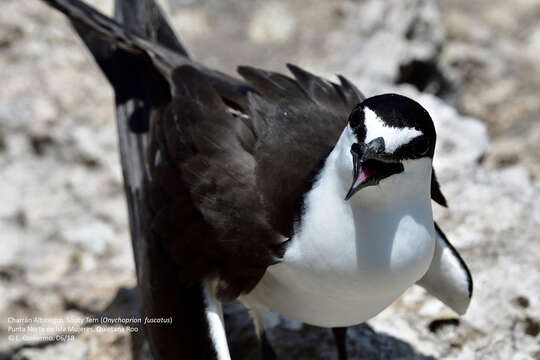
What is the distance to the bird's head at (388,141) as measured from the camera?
95.7 inches

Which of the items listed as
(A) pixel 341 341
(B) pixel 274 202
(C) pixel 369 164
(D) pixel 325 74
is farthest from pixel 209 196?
(D) pixel 325 74

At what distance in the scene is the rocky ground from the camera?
3.64 m

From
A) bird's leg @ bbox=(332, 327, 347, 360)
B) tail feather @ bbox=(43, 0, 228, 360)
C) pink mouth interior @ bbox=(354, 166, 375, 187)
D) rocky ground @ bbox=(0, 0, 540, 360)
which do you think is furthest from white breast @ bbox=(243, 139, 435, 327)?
rocky ground @ bbox=(0, 0, 540, 360)

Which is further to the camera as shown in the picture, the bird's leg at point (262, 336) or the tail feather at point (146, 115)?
the bird's leg at point (262, 336)

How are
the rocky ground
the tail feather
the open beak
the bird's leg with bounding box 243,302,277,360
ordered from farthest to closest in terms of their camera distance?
the rocky ground, the bird's leg with bounding box 243,302,277,360, the tail feather, the open beak

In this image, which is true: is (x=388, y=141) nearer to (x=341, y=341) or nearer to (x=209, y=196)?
(x=209, y=196)

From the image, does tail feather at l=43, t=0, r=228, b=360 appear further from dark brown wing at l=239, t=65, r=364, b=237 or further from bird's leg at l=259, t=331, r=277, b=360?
bird's leg at l=259, t=331, r=277, b=360

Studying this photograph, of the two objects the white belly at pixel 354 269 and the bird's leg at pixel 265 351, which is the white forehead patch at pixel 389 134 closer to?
the white belly at pixel 354 269

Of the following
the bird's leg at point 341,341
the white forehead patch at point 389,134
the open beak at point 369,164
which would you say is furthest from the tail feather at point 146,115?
the white forehead patch at point 389,134

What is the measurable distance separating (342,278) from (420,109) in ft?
2.24

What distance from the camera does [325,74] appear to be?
5352 millimetres

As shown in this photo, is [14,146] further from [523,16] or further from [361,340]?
[523,16]

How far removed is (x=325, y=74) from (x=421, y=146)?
294 centimetres

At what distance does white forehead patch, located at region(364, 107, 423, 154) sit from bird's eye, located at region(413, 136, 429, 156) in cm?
2
